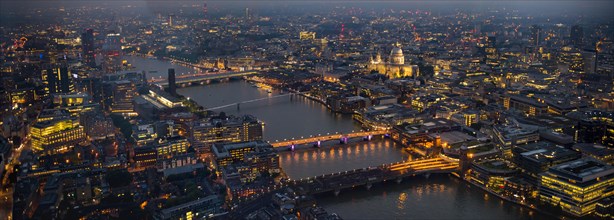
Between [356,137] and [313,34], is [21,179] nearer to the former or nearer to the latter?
[356,137]

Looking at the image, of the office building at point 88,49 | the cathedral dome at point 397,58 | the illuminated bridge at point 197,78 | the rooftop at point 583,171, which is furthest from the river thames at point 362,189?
the office building at point 88,49

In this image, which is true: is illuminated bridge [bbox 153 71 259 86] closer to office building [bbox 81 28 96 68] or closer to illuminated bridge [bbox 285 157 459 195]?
office building [bbox 81 28 96 68]

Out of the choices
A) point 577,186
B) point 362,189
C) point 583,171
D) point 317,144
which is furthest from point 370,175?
point 583,171

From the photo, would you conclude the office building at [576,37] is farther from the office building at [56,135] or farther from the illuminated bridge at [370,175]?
the office building at [56,135]

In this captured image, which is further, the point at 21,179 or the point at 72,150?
the point at 72,150

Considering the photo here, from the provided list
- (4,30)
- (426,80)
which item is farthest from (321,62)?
(4,30)

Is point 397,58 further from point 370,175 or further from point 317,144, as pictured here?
point 370,175

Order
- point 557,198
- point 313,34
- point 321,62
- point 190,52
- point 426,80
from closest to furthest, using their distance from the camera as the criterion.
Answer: point 557,198, point 426,80, point 321,62, point 190,52, point 313,34
